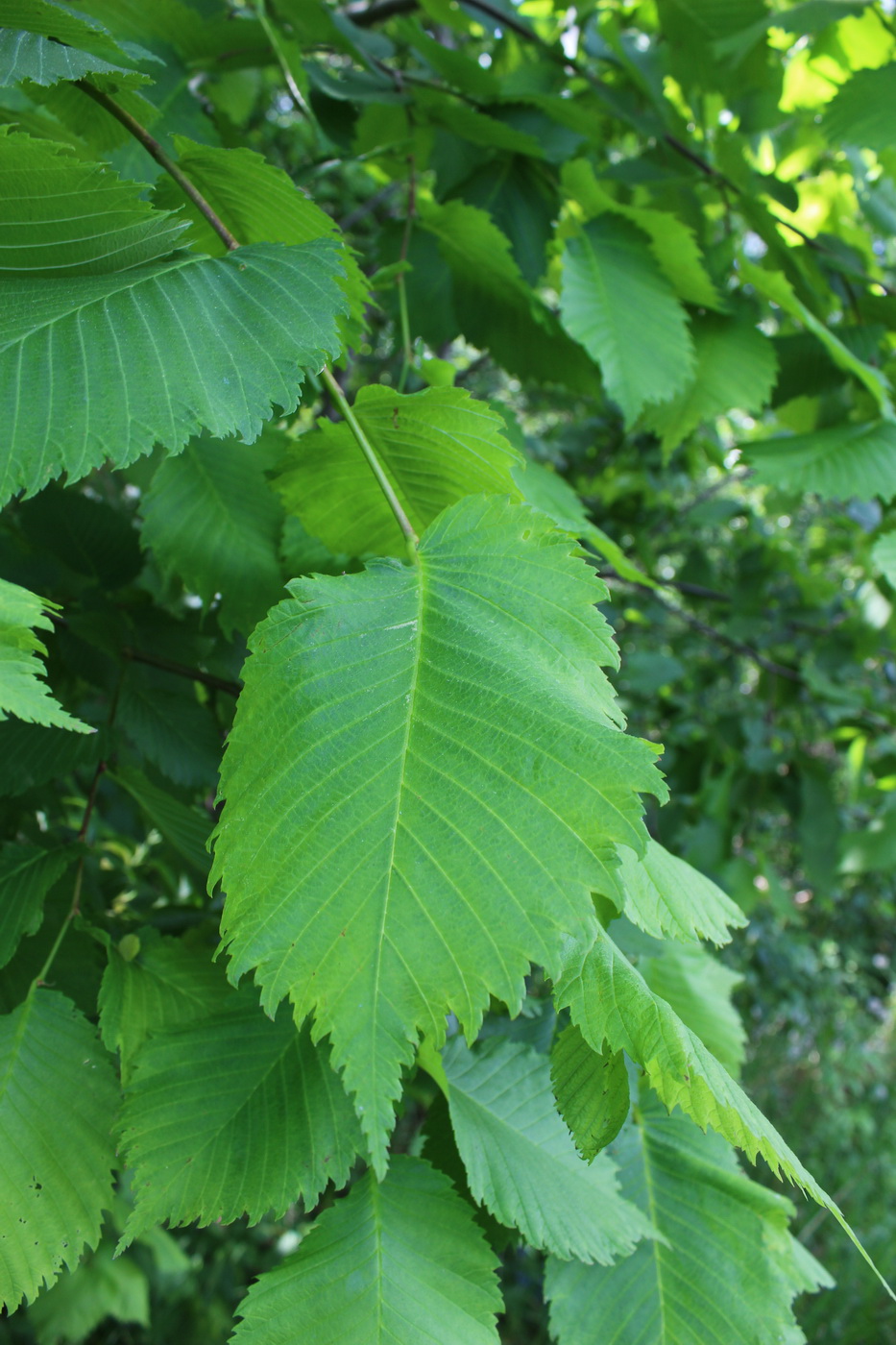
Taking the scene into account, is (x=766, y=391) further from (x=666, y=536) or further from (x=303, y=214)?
(x=666, y=536)

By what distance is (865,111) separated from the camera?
3.38 feet

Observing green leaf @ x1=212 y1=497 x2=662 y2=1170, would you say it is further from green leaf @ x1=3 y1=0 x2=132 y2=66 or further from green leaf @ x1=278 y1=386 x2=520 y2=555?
green leaf @ x1=3 y1=0 x2=132 y2=66

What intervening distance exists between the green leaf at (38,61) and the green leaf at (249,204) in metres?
0.07

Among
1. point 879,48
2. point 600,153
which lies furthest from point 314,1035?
point 879,48

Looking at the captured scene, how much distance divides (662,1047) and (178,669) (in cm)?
59

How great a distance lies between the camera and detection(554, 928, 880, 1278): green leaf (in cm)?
38

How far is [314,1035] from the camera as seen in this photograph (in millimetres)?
347

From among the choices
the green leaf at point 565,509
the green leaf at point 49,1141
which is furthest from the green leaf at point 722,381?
the green leaf at point 49,1141

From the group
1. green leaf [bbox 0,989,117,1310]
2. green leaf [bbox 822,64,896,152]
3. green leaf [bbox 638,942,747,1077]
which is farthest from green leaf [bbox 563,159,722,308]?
green leaf [bbox 0,989,117,1310]

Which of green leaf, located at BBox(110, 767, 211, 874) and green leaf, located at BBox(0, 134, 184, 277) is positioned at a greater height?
green leaf, located at BBox(0, 134, 184, 277)

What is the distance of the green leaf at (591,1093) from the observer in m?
0.42

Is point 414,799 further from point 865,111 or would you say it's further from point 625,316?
point 865,111

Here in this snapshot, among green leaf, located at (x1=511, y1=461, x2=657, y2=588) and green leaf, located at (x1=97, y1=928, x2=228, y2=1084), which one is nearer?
green leaf, located at (x1=97, y1=928, x2=228, y2=1084)

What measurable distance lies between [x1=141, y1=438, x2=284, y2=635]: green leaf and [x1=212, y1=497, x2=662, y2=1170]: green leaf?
249 millimetres
